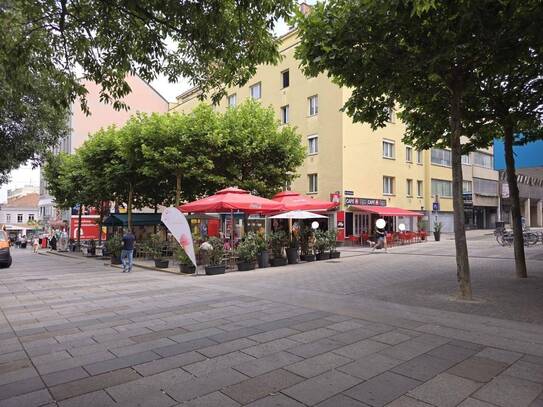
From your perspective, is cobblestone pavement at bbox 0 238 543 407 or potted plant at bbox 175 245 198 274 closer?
cobblestone pavement at bbox 0 238 543 407

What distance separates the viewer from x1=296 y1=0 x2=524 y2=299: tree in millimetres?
7266

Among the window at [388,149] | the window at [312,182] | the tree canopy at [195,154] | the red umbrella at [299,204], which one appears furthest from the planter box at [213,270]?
the window at [388,149]

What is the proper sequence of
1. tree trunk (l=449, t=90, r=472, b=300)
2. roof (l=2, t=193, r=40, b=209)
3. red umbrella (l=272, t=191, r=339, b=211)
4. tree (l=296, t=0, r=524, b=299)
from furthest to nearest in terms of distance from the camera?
roof (l=2, t=193, r=40, b=209) < red umbrella (l=272, t=191, r=339, b=211) < tree trunk (l=449, t=90, r=472, b=300) < tree (l=296, t=0, r=524, b=299)

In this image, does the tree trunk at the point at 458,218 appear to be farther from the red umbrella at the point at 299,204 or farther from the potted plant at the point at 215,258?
the red umbrella at the point at 299,204

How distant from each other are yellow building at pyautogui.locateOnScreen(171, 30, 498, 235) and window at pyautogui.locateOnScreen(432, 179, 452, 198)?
0.32 meters

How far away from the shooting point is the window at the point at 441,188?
38000 millimetres

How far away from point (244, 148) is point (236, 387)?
1606 centimetres

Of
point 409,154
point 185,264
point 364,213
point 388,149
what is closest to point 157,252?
point 185,264

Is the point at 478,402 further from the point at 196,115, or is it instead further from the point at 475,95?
the point at 196,115

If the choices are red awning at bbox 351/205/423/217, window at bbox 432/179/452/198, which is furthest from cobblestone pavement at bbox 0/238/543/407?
window at bbox 432/179/452/198

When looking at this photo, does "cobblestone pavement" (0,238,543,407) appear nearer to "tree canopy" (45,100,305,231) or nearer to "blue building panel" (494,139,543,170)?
"blue building panel" (494,139,543,170)

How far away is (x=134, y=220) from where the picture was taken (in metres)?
26.5

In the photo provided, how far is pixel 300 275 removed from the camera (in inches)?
496

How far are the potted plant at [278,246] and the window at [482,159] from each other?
3706cm
